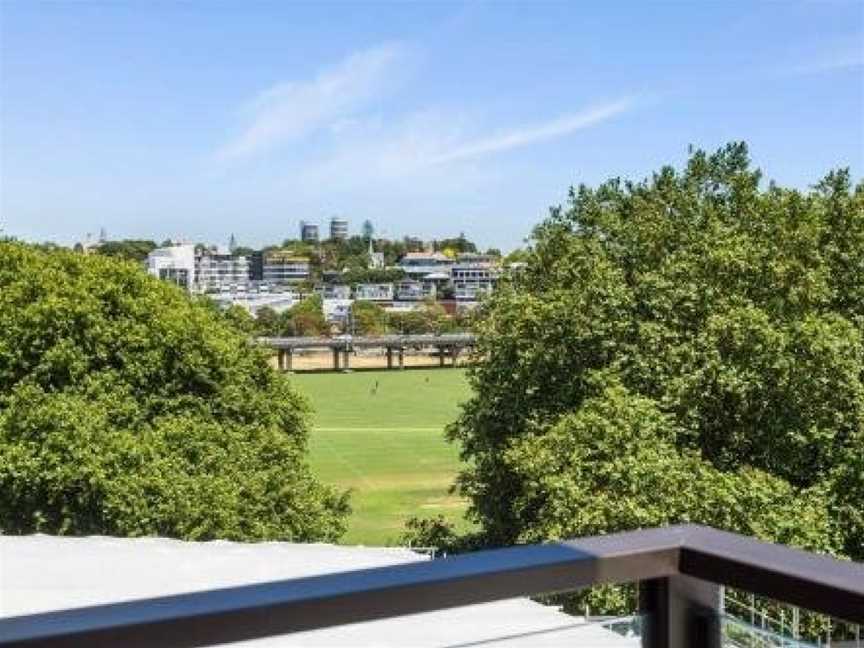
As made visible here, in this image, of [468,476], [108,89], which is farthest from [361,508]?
[108,89]

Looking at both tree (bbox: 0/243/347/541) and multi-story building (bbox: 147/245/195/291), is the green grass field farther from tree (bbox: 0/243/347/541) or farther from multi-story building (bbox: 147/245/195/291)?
multi-story building (bbox: 147/245/195/291)

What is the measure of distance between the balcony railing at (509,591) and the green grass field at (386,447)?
20.3 m

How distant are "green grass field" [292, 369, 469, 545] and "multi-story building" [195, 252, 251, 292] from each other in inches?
2261

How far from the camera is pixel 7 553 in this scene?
7.49 metres

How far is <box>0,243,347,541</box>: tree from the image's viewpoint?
13258 millimetres

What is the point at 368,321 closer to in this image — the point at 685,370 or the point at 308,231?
the point at 685,370

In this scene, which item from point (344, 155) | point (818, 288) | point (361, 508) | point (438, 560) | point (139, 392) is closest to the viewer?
point (438, 560)

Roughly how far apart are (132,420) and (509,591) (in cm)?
1401

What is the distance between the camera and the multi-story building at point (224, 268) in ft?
381

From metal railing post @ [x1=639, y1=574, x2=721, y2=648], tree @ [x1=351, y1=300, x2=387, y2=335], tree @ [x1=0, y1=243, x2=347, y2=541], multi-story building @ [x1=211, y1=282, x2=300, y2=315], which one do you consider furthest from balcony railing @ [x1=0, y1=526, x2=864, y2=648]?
tree @ [x1=351, y1=300, x2=387, y2=335]

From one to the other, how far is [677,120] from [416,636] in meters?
31.8

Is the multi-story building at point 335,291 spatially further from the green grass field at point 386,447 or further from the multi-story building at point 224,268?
the green grass field at point 386,447

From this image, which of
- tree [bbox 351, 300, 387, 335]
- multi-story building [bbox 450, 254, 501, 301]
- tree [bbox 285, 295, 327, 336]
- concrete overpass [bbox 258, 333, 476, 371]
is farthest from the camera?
multi-story building [bbox 450, 254, 501, 301]

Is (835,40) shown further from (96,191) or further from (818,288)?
(96,191)
